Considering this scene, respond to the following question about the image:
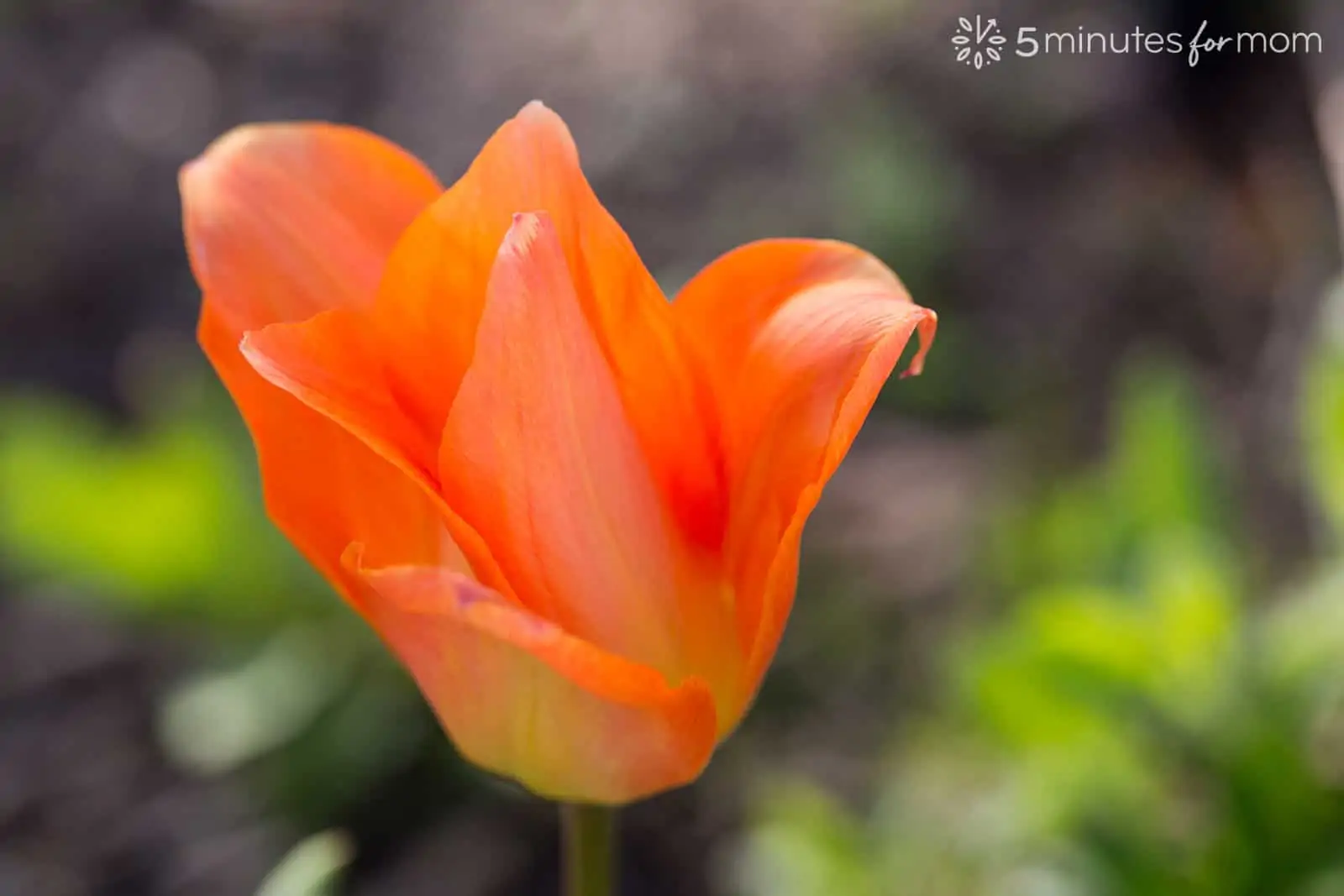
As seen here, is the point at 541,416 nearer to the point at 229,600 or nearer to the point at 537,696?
the point at 537,696

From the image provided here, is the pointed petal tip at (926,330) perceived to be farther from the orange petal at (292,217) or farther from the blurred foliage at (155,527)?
the blurred foliage at (155,527)

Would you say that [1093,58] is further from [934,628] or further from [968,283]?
[934,628]

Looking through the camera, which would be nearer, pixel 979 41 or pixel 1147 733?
pixel 1147 733

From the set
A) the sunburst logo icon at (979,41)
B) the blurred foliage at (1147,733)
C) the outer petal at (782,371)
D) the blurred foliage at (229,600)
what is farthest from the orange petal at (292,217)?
the sunburst logo icon at (979,41)

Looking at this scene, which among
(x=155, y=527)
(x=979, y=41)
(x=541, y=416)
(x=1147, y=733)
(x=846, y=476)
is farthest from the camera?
(x=979, y=41)

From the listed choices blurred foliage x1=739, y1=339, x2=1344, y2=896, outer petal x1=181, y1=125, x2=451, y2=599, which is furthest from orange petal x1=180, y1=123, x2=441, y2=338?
blurred foliage x1=739, y1=339, x2=1344, y2=896

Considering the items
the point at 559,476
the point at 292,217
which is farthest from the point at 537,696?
the point at 292,217
